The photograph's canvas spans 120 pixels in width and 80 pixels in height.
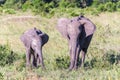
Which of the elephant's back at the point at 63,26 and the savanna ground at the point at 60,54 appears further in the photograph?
the elephant's back at the point at 63,26

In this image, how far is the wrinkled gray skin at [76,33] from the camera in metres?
10.4

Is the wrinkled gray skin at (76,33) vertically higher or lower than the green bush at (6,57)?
higher

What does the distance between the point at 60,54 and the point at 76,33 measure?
2.81m

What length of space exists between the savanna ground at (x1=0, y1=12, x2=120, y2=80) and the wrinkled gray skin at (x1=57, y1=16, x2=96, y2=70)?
1.21 feet

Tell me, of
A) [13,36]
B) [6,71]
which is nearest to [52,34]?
[13,36]

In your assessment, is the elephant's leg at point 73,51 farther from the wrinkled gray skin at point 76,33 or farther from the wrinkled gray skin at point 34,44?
the wrinkled gray skin at point 34,44

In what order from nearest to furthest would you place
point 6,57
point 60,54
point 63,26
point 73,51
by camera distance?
point 73,51 < point 63,26 < point 6,57 < point 60,54

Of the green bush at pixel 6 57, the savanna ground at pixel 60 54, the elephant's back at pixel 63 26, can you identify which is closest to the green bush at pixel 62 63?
the savanna ground at pixel 60 54

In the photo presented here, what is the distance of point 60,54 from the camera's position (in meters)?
13.1

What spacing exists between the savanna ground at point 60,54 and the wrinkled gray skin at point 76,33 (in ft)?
1.21

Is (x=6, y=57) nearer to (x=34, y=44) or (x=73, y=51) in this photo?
(x=34, y=44)

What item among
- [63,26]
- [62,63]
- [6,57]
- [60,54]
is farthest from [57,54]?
[62,63]

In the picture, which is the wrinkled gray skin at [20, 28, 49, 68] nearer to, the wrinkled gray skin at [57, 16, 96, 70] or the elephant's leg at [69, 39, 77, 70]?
the wrinkled gray skin at [57, 16, 96, 70]

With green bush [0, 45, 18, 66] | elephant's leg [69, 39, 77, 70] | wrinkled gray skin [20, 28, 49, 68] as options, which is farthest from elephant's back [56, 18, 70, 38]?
green bush [0, 45, 18, 66]
